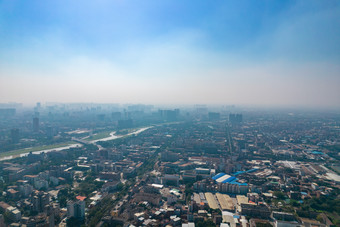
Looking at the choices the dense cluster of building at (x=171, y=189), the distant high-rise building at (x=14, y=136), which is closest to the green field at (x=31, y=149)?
the distant high-rise building at (x=14, y=136)

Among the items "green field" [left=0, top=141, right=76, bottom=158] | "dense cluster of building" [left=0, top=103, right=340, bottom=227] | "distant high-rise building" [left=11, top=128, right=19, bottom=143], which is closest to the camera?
"dense cluster of building" [left=0, top=103, right=340, bottom=227]

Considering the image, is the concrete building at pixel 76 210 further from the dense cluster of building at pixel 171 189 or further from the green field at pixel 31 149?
the green field at pixel 31 149

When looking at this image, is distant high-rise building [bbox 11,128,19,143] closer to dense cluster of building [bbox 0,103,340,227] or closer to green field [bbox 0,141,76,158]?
green field [bbox 0,141,76,158]

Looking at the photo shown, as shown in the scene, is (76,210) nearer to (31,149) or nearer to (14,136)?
(31,149)

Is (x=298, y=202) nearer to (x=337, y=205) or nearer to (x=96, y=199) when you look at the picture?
(x=337, y=205)

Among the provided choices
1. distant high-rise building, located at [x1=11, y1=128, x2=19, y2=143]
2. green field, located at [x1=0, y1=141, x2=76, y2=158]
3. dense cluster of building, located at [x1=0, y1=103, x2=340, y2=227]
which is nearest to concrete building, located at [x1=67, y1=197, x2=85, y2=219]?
dense cluster of building, located at [x1=0, y1=103, x2=340, y2=227]

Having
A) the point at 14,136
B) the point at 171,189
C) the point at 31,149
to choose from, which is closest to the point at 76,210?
the point at 171,189

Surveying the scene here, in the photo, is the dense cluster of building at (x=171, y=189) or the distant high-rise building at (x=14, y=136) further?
the distant high-rise building at (x=14, y=136)

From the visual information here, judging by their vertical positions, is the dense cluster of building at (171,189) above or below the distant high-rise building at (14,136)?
below

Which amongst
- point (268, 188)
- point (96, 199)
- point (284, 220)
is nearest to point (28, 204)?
point (96, 199)

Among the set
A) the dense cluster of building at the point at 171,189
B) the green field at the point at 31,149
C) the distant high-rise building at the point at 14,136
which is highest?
the distant high-rise building at the point at 14,136

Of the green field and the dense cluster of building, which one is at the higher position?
the green field
